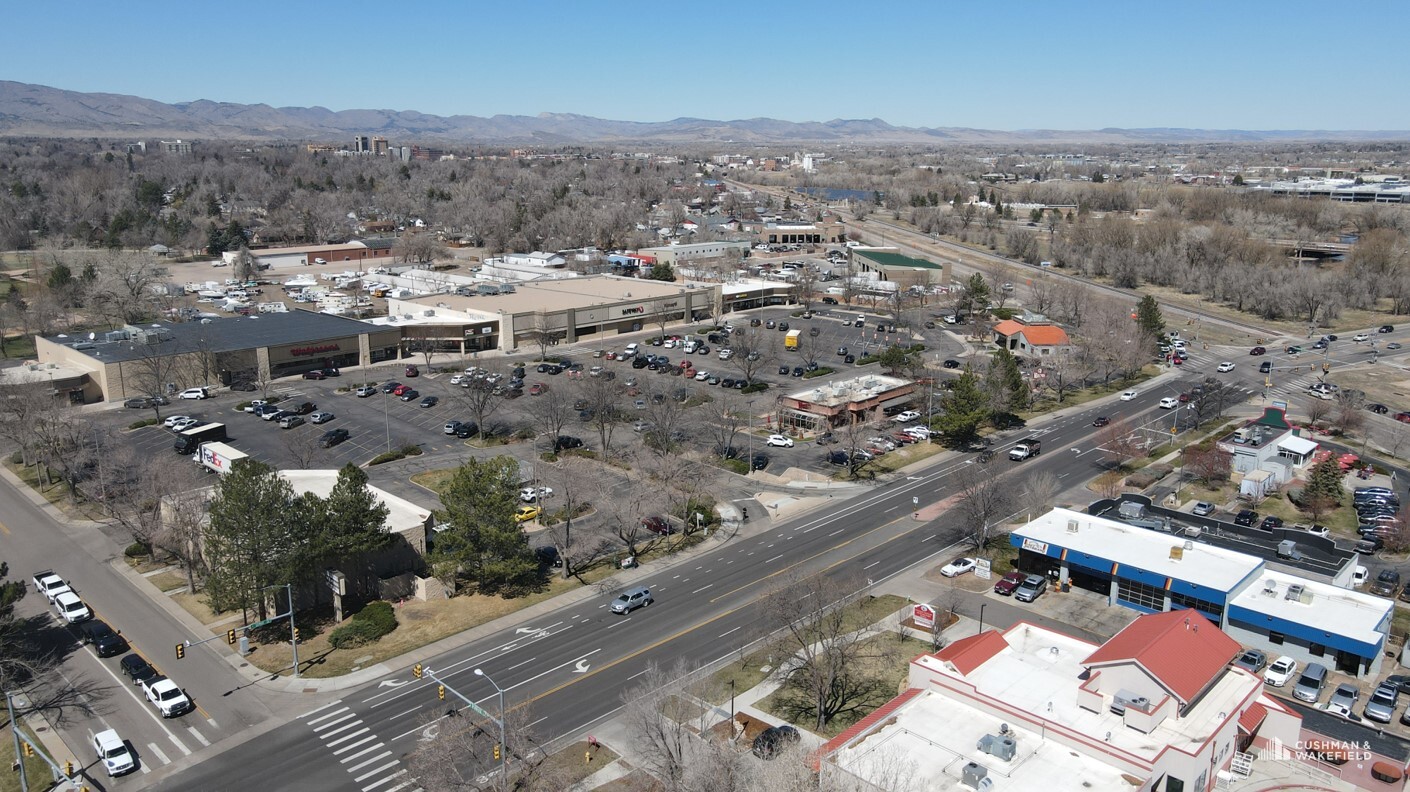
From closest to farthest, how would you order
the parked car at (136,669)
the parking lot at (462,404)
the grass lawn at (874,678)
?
the grass lawn at (874,678) → the parked car at (136,669) → the parking lot at (462,404)

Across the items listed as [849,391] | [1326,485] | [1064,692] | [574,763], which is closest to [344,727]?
[574,763]

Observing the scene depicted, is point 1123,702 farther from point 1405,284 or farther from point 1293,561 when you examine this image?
point 1405,284

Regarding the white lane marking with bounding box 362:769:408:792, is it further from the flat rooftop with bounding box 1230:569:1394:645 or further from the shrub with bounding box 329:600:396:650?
the flat rooftop with bounding box 1230:569:1394:645

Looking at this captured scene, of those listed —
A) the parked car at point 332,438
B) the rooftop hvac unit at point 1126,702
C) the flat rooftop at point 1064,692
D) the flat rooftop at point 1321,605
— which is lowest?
the parked car at point 332,438

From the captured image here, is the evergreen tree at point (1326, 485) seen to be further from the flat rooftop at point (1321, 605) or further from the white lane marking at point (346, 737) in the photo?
the white lane marking at point (346, 737)

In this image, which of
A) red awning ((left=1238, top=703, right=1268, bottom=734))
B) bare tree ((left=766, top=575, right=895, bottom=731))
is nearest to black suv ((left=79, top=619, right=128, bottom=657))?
bare tree ((left=766, top=575, right=895, bottom=731))

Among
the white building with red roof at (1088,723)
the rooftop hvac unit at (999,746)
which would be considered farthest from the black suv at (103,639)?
the rooftop hvac unit at (999,746)

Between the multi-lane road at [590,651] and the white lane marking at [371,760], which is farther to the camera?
the multi-lane road at [590,651]
